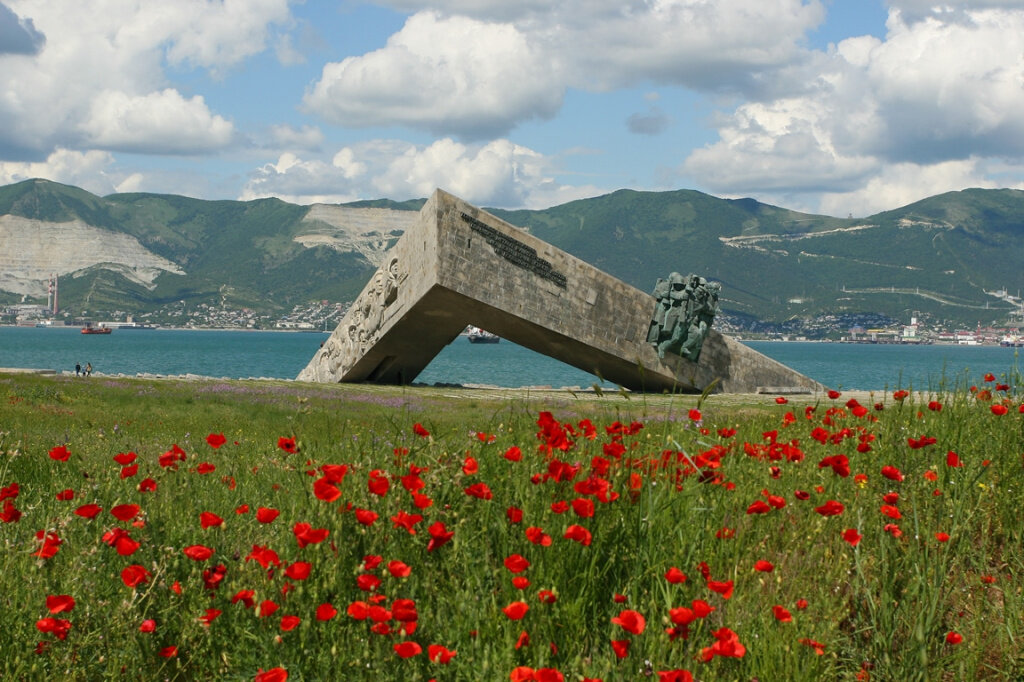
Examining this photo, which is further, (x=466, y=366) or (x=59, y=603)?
(x=466, y=366)

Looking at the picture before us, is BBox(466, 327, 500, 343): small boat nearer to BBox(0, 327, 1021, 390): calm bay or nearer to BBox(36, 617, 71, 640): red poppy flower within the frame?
BBox(0, 327, 1021, 390): calm bay

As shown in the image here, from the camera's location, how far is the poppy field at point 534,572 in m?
2.59

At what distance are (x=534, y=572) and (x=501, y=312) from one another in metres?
16.6

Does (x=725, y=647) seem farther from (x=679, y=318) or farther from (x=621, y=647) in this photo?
(x=679, y=318)

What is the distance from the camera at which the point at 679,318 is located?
2173 centimetres

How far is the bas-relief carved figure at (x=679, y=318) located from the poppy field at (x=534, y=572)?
17.2 meters

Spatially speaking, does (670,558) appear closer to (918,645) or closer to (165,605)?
(918,645)

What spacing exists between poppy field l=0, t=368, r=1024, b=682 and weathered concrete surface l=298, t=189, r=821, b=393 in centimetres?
1411

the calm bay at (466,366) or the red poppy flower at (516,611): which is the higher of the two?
the red poppy flower at (516,611)

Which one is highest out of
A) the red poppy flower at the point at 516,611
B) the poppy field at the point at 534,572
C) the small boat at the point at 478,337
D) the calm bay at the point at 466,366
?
the red poppy flower at the point at 516,611

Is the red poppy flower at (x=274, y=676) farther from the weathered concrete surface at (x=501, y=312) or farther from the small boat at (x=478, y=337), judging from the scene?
the small boat at (x=478, y=337)

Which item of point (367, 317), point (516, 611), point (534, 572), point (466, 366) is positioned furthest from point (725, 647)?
point (466, 366)

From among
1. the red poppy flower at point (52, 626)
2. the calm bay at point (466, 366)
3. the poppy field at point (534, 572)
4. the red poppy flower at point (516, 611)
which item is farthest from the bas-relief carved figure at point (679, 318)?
the red poppy flower at point (52, 626)

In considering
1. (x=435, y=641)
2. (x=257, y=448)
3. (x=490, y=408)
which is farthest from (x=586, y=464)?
(x=490, y=408)
